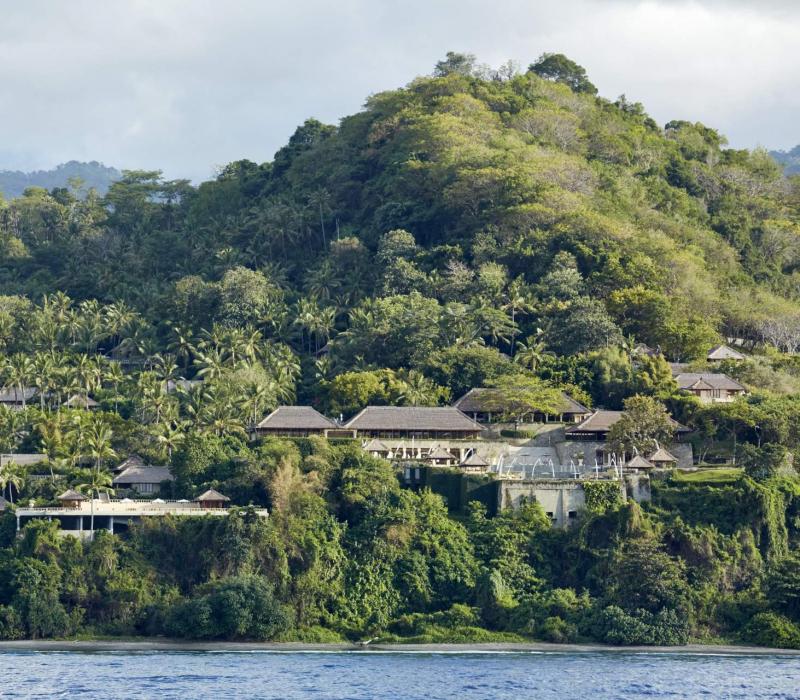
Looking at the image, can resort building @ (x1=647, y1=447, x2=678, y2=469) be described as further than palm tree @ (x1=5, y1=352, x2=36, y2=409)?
No

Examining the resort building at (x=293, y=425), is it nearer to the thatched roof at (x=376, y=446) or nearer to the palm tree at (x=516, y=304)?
the thatched roof at (x=376, y=446)

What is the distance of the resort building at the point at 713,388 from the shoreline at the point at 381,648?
21757mm

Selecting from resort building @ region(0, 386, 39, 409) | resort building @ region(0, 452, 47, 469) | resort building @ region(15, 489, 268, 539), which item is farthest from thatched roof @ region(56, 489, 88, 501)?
resort building @ region(0, 386, 39, 409)

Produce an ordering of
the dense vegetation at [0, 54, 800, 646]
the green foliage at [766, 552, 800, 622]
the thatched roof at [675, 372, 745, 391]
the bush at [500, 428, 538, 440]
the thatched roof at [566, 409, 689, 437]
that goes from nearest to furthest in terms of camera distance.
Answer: the green foliage at [766, 552, 800, 622] → the dense vegetation at [0, 54, 800, 646] → the thatched roof at [566, 409, 689, 437] → the bush at [500, 428, 538, 440] → the thatched roof at [675, 372, 745, 391]

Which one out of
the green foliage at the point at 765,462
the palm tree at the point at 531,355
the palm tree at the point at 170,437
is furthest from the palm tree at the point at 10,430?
the green foliage at the point at 765,462

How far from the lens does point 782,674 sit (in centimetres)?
7475

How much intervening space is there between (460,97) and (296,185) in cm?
1488

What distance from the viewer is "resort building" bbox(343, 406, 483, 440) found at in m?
95.2

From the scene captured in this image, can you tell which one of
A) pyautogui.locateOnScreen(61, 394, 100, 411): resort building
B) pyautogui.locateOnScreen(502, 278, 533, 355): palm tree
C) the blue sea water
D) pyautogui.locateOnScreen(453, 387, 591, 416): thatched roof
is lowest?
the blue sea water

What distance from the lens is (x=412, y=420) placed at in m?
95.5

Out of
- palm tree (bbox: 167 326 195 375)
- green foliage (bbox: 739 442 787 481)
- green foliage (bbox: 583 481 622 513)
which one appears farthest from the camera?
palm tree (bbox: 167 326 195 375)

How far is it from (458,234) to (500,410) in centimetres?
2790

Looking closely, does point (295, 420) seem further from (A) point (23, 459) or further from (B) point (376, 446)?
(A) point (23, 459)

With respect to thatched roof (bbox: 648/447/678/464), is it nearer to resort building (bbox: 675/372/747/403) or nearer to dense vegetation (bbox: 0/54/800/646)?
dense vegetation (bbox: 0/54/800/646)
